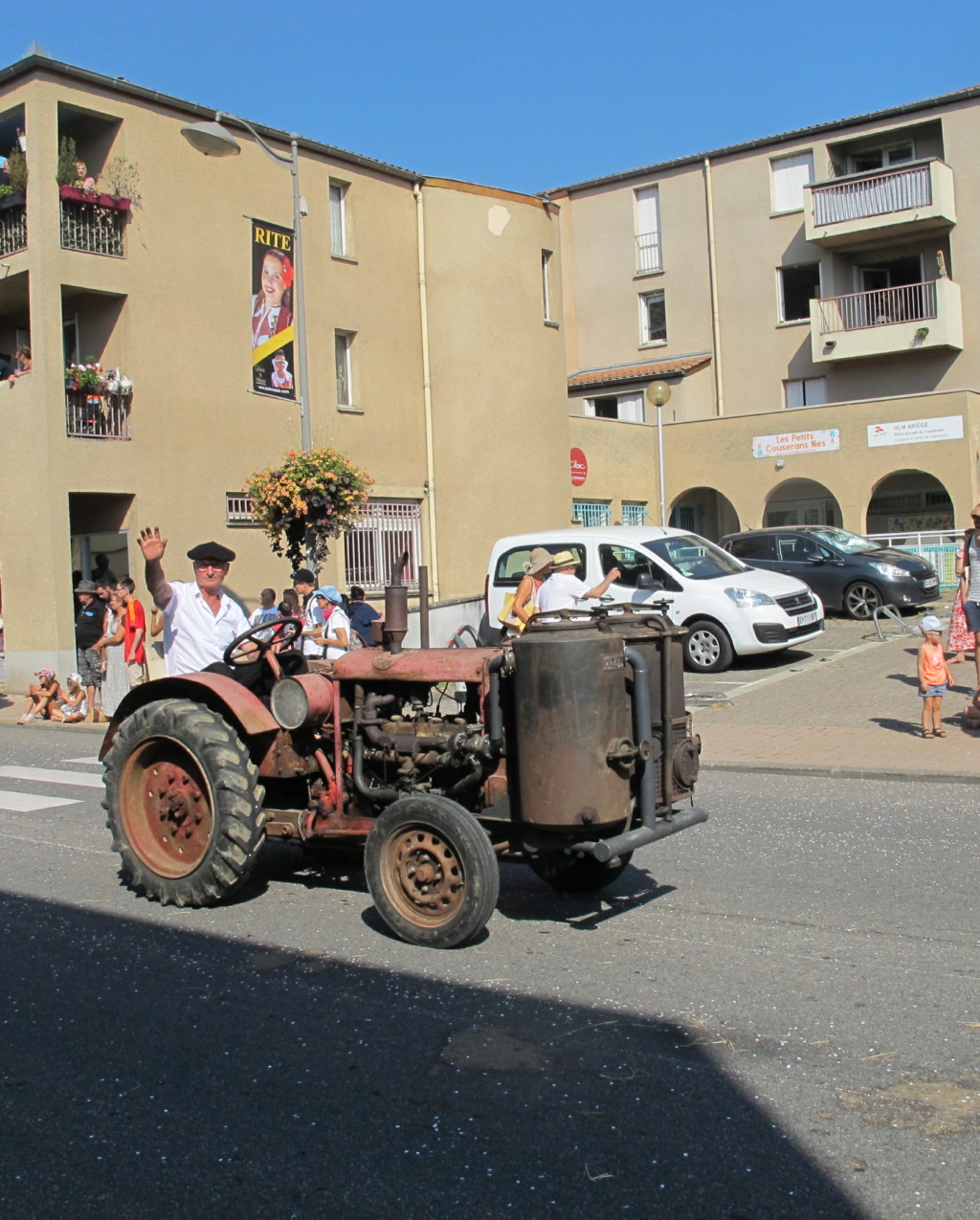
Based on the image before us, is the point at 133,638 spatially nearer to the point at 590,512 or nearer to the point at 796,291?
the point at 590,512

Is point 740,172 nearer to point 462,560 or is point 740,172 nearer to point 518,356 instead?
point 518,356

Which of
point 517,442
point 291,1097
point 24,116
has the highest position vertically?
point 24,116

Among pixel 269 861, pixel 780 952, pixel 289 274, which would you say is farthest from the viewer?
pixel 289 274

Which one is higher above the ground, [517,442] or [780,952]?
[517,442]

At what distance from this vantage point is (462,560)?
2434 cm

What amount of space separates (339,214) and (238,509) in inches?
243

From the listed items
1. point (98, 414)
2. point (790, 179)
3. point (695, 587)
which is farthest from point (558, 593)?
point (790, 179)

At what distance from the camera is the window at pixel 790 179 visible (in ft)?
109

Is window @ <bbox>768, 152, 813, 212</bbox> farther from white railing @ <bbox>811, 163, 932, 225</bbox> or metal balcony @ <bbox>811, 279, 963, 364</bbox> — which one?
metal balcony @ <bbox>811, 279, 963, 364</bbox>

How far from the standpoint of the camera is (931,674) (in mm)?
11031

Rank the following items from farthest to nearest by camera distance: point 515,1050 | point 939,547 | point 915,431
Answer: point 915,431 < point 939,547 < point 515,1050

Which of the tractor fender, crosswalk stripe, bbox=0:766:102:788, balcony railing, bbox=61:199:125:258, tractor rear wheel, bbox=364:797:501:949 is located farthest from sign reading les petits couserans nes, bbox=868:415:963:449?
tractor rear wheel, bbox=364:797:501:949

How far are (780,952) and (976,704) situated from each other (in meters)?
6.81

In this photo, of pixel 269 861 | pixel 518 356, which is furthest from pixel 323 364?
pixel 269 861
